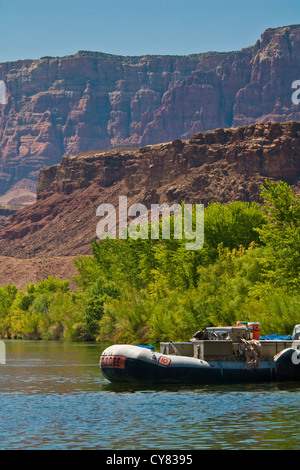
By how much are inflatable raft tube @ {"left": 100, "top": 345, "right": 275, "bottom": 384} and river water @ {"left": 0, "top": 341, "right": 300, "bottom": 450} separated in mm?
671

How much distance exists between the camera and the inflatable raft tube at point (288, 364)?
4422 centimetres

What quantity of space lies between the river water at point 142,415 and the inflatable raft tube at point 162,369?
0.67 meters

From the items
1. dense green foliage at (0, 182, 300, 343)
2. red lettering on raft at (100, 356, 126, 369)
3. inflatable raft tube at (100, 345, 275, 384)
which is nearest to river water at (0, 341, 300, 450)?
inflatable raft tube at (100, 345, 275, 384)

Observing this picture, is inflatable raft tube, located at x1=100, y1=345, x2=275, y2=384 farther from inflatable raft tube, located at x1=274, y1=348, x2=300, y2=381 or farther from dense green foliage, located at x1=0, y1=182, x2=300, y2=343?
dense green foliage, located at x1=0, y1=182, x2=300, y2=343

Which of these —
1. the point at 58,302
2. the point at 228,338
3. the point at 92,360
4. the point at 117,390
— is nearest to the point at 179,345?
the point at 228,338

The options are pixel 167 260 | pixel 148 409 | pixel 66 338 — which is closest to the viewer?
pixel 148 409

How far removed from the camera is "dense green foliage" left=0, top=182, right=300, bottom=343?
58844 mm

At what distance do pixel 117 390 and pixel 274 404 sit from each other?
9.37m

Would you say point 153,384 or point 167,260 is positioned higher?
point 167,260

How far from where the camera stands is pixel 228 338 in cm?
4606

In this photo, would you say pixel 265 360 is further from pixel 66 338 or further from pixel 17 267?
pixel 17 267

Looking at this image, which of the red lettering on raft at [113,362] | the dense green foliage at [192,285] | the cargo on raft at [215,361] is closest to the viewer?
the cargo on raft at [215,361]

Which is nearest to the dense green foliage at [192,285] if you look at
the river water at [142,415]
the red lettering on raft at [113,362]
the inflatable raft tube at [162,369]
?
the inflatable raft tube at [162,369]

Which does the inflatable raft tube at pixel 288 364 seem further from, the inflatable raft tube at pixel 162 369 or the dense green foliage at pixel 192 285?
the dense green foliage at pixel 192 285
